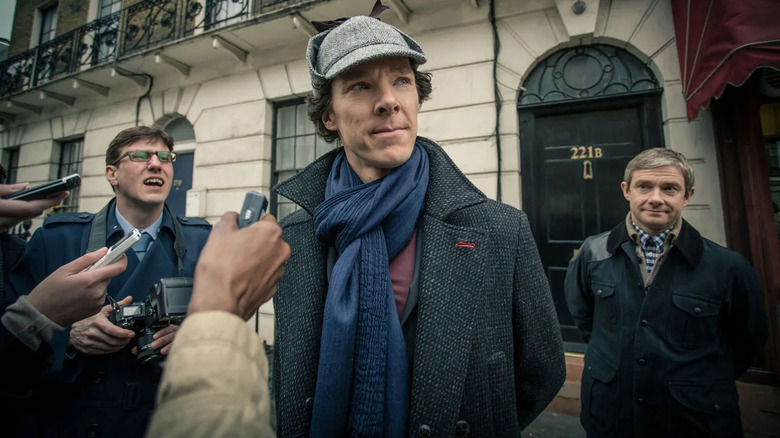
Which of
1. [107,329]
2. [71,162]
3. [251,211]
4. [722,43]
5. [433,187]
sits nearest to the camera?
[251,211]

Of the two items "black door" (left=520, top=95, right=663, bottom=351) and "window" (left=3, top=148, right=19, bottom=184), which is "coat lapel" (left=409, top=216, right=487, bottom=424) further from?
"window" (left=3, top=148, right=19, bottom=184)

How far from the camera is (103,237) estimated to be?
81.8 inches

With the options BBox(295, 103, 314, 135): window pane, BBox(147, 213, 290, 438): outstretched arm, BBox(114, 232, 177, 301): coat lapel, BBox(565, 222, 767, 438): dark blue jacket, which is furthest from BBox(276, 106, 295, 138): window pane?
BBox(147, 213, 290, 438): outstretched arm

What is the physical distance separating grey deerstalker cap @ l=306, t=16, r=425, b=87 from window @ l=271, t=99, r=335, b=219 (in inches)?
192

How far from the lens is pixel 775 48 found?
9.30 feet

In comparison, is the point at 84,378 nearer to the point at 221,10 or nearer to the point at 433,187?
the point at 433,187

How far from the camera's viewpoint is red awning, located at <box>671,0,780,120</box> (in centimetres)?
291

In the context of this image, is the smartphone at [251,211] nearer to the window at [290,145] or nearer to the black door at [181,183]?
the window at [290,145]

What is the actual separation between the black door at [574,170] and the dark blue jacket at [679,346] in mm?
2111

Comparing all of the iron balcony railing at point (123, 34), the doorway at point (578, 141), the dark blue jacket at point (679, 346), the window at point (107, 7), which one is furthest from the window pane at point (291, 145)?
the window at point (107, 7)

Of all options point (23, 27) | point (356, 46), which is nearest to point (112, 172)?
point (356, 46)


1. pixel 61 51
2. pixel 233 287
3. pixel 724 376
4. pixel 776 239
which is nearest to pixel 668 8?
pixel 776 239

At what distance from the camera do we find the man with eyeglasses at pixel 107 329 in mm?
1688

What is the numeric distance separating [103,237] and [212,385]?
214 centimetres
